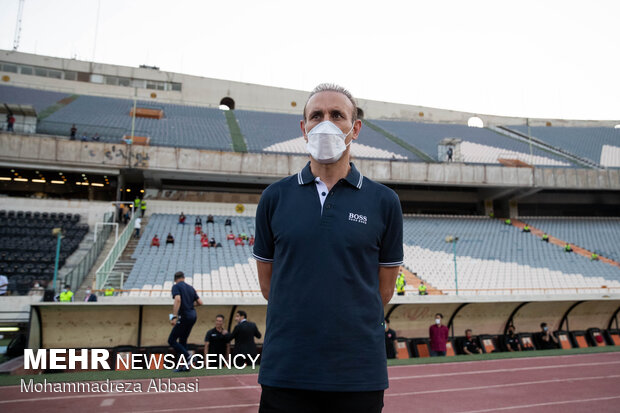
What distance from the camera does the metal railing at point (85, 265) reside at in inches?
593

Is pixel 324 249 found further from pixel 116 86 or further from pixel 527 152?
pixel 116 86

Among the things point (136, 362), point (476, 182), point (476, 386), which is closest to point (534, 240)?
point (476, 182)

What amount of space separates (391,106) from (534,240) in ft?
79.8

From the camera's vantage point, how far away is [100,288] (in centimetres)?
1422

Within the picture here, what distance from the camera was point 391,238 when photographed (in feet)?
6.07

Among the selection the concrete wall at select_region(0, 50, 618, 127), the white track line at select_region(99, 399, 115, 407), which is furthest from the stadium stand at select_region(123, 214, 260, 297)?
the concrete wall at select_region(0, 50, 618, 127)

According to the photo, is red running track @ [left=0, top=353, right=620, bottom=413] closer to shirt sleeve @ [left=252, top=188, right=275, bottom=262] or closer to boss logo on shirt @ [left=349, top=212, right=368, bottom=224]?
shirt sleeve @ [left=252, top=188, right=275, bottom=262]

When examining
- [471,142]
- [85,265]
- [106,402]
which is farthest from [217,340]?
[471,142]

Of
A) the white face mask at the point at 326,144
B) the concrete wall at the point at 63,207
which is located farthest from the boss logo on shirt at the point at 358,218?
the concrete wall at the point at 63,207

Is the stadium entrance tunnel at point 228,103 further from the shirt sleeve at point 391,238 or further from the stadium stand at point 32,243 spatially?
the shirt sleeve at point 391,238

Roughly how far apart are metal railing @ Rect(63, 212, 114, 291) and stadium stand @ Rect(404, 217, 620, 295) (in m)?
13.3

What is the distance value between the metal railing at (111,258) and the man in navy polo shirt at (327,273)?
14199 millimetres

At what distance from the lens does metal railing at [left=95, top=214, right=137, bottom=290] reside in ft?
47.7

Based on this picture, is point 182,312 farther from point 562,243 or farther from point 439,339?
point 562,243
